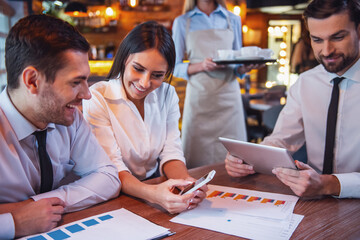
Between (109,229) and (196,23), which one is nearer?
(109,229)

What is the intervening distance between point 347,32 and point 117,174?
121cm

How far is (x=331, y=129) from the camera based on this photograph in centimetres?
161

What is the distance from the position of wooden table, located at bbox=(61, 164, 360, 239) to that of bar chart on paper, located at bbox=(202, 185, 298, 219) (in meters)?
0.04

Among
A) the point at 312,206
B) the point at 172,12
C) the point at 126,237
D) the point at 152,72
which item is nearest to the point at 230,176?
the point at 312,206

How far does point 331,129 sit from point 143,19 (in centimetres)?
695

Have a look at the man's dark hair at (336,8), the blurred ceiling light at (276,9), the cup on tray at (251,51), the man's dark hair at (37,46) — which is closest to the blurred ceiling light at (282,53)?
the blurred ceiling light at (276,9)

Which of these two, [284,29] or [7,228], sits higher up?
[284,29]

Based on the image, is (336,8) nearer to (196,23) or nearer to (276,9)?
(196,23)

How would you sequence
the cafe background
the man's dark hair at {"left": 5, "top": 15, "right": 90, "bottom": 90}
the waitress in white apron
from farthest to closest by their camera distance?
1. the cafe background
2. the waitress in white apron
3. the man's dark hair at {"left": 5, "top": 15, "right": 90, "bottom": 90}

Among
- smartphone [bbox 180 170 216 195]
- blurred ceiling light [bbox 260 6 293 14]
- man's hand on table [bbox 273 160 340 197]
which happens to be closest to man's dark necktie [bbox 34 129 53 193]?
smartphone [bbox 180 170 216 195]

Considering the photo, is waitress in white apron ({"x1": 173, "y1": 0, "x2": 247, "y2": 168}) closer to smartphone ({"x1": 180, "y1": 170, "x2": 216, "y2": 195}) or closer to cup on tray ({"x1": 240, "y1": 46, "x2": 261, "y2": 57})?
cup on tray ({"x1": 240, "y1": 46, "x2": 261, "y2": 57})

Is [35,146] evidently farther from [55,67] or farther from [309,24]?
[309,24]

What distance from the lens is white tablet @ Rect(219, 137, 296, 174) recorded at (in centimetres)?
129

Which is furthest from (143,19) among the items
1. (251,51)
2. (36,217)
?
(36,217)
